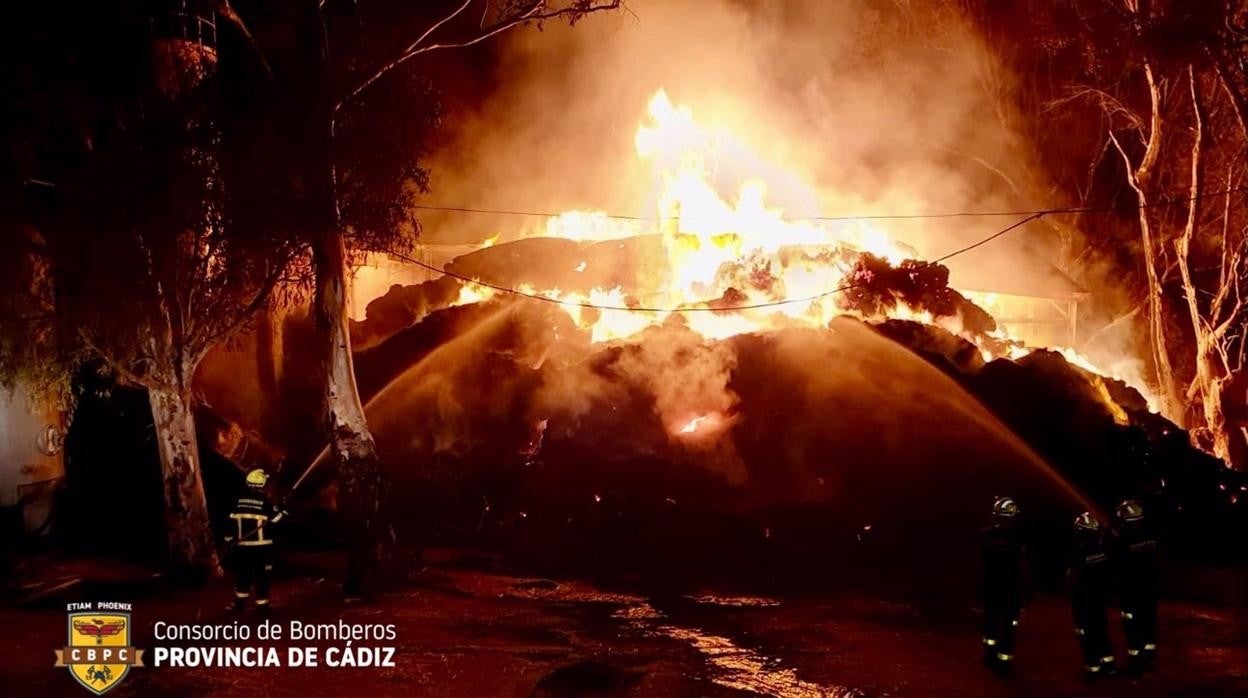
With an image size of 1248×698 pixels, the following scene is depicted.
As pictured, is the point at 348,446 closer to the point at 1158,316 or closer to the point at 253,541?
the point at 253,541

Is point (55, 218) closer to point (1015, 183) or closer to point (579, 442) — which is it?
point (579, 442)

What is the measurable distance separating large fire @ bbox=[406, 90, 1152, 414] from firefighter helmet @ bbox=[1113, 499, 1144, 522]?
9611mm

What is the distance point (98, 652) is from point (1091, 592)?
10348 mm

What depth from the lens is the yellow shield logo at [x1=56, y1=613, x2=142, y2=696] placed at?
916 centimetres

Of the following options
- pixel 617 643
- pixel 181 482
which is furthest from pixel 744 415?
pixel 181 482

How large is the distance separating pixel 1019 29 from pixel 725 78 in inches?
358

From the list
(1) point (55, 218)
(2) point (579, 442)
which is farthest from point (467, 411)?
(1) point (55, 218)

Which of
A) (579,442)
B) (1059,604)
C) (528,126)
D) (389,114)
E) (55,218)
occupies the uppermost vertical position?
(528,126)

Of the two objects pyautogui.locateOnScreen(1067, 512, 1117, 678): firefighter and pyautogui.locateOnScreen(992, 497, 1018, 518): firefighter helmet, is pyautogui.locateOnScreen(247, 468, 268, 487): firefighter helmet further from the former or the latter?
pyautogui.locateOnScreen(1067, 512, 1117, 678): firefighter

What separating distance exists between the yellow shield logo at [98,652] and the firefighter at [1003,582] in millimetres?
9080

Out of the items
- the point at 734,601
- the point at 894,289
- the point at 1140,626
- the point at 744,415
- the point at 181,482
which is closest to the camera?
the point at 1140,626

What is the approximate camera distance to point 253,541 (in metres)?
11.8

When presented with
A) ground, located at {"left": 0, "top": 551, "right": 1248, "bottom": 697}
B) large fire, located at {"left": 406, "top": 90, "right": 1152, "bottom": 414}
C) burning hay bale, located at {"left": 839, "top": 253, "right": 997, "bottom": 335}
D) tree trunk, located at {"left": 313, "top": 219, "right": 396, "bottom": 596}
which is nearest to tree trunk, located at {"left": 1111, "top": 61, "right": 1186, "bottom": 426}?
large fire, located at {"left": 406, "top": 90, "right": 1152, "bottom": 414}

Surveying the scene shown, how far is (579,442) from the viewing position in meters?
18.7
